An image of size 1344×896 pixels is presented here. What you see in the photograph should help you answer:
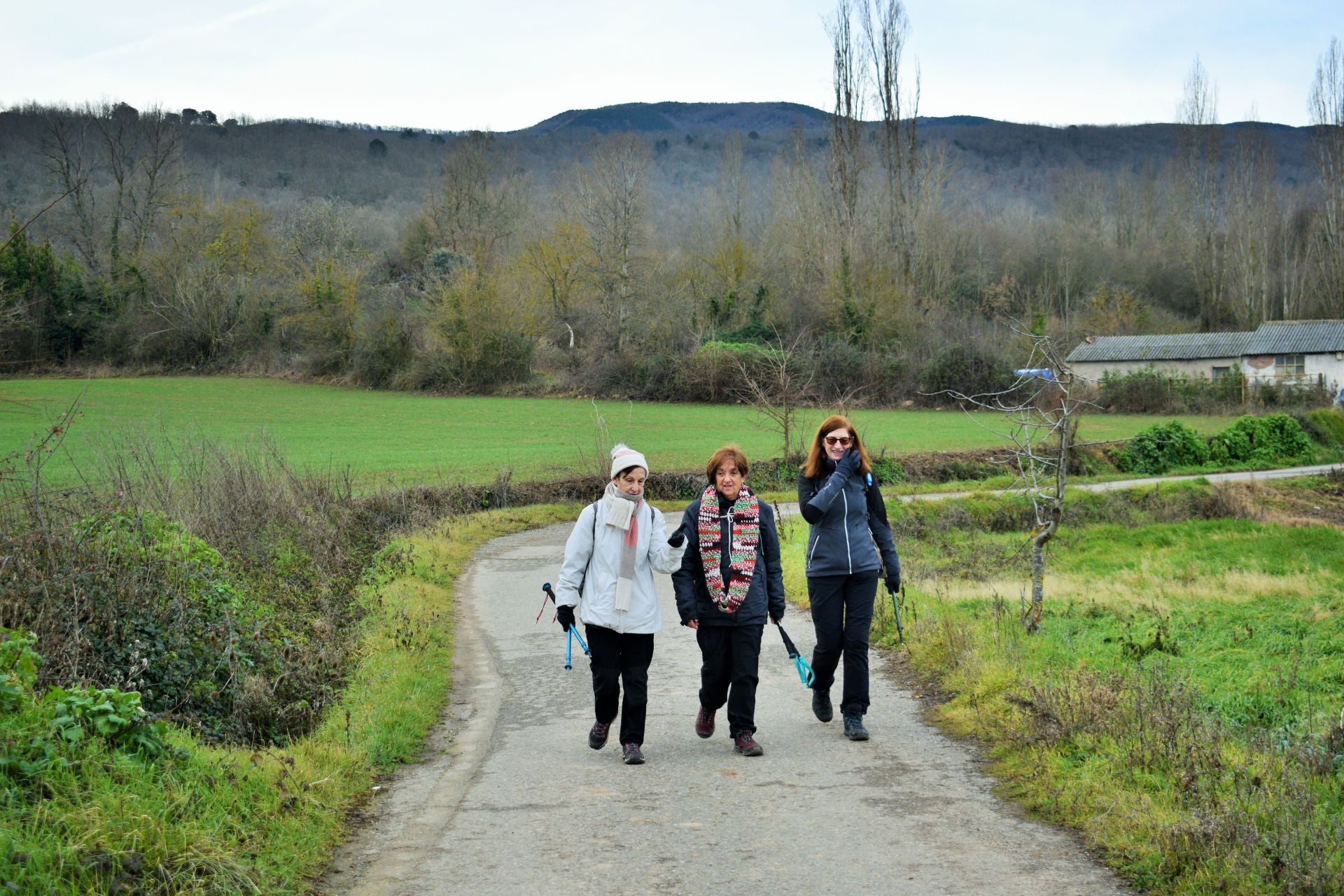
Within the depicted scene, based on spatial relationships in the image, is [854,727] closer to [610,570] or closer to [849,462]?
[849,462]

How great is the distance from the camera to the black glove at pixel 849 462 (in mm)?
7957

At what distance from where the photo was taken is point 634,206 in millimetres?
68500

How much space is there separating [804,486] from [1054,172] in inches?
5828

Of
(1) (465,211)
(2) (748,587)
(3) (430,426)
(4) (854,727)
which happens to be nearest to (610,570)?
(2) (748,587)

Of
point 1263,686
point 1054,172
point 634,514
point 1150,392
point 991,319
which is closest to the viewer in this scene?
point 634,514

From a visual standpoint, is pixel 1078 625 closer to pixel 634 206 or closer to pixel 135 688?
pixel 135 688

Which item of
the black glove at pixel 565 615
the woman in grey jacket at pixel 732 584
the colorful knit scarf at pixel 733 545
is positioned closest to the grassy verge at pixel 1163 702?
the woman in grey jacket at pixel 732 584

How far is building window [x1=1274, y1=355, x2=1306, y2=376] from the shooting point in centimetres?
6594

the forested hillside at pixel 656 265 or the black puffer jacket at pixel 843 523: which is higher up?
the forested hillside at pixel 656 265

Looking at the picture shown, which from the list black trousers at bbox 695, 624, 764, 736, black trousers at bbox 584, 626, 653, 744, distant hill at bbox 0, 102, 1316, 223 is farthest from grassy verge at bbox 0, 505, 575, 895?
distant hill at bbox 0, 102, 1316, 223

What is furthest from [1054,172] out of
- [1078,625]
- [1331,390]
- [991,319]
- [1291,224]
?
[1078,625]

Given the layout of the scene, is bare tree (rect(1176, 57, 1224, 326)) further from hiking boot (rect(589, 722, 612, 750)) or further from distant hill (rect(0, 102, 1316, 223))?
hiking boot (rect(589, 722, 612, 750))

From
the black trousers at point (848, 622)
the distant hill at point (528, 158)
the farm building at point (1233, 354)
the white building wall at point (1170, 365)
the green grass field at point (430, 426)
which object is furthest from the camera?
the distant hill at point (528, 158)

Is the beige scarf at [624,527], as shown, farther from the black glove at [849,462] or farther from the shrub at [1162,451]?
the shrub at [1162,451]
